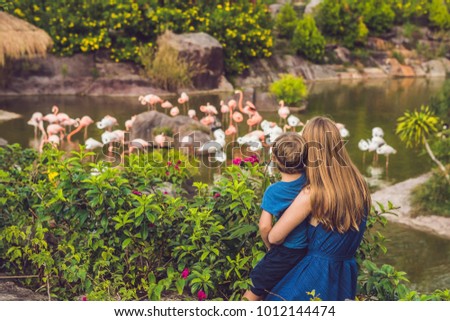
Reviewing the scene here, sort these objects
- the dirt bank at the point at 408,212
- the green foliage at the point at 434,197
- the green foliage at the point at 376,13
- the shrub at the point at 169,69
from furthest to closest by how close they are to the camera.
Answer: the green foliage at the point at 376,13, the shrub at the point at 169,69, the green foliage at the point at 434,197, the dirt bank at the point at 408,212

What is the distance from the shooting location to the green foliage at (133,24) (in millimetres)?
17328

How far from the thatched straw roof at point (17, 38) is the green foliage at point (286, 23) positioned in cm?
882

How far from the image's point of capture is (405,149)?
10656 mm

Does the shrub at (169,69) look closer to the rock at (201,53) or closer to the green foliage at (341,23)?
the rock at (201,53)

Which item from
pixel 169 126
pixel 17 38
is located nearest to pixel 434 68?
pixel 17 38

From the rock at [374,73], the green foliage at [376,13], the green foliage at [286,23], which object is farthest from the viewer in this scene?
the green foliage at [376,13]

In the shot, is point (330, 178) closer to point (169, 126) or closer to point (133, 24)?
point (169, 126)

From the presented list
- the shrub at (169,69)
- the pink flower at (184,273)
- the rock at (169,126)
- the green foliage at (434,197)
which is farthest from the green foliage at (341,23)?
the pink flower at (184,273)

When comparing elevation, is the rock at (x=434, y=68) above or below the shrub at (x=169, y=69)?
below

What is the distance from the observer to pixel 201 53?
16.8 meters

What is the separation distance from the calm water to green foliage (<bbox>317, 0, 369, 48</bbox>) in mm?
2568

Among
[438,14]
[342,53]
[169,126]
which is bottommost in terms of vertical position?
[342,53]

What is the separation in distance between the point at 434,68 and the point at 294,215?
20.3 metres
